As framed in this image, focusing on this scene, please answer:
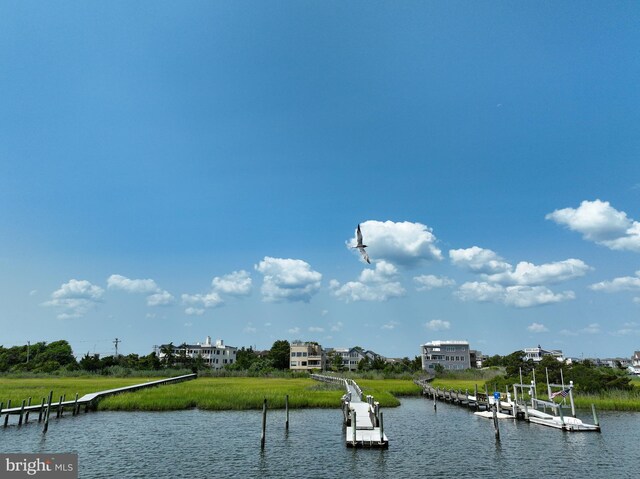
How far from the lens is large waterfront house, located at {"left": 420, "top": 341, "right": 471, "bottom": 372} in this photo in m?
142

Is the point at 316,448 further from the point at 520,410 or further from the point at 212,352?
the point at 212,352

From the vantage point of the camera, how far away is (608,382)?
5819cm

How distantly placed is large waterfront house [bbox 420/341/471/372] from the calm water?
10106 cm

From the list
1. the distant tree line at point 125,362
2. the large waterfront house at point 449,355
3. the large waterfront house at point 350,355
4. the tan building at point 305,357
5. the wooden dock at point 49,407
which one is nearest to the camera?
the wooden dock at point 49,407

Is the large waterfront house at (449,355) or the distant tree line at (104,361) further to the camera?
the large waterfront house at (449,355)

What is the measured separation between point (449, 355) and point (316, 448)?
122554 millimetres

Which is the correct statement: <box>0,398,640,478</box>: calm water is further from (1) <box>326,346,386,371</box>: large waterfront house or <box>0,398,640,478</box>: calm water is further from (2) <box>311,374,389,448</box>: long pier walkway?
(1) <box>326,346,386,371</box>: large waterfront house

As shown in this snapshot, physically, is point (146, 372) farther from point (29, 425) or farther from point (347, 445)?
point (347, 445)

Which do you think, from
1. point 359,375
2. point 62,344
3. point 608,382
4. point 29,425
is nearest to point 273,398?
point 29,425

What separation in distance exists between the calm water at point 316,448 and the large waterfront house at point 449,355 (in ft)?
332

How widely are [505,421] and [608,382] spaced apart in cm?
2425

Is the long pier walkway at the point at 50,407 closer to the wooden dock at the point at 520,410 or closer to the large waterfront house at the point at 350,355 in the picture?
the wooden dock at the point at 520,410

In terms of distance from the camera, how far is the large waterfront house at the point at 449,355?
142250mm

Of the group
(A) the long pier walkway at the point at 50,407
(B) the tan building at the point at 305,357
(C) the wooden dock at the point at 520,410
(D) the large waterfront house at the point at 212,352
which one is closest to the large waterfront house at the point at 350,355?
(B) the tan building at the point at 305,357
